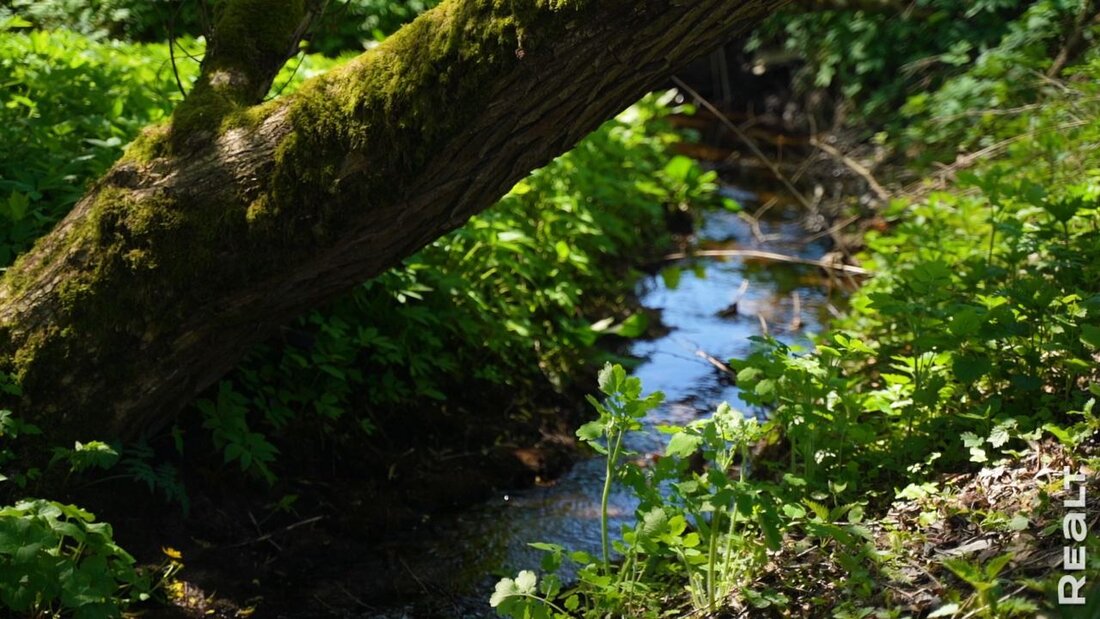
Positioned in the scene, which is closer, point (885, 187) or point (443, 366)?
point (443, 366)

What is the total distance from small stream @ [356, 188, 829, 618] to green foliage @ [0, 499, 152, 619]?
3.22 ft

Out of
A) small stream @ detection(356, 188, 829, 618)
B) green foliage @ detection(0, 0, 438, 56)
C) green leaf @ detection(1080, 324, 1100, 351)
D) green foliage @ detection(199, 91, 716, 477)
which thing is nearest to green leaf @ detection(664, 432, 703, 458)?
small stream @ detection(356, 188, 829, 618)

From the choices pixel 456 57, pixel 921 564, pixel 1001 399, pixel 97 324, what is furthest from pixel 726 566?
pixel 97 324

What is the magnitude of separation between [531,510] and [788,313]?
2.78m

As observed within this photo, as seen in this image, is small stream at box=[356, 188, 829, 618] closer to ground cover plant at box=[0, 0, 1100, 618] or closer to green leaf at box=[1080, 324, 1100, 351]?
ground cover plant at box=[0, 0, 1100, 618]

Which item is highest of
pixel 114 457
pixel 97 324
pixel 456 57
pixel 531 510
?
pixel 456 57

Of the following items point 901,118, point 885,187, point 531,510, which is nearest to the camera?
point 531,510

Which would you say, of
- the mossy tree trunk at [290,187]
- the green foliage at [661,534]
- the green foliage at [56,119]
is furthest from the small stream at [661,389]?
the green foliage at [56,119]

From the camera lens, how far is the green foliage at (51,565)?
2.45 meters

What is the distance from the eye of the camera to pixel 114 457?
303 cm

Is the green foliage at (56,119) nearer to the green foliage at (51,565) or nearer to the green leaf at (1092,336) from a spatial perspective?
the green foliage at (51,565)

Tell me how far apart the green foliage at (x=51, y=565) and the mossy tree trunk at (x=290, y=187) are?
0.61m

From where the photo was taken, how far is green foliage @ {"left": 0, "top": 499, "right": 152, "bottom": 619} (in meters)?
2.45

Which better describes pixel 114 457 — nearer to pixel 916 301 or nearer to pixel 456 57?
pixel 456 57
